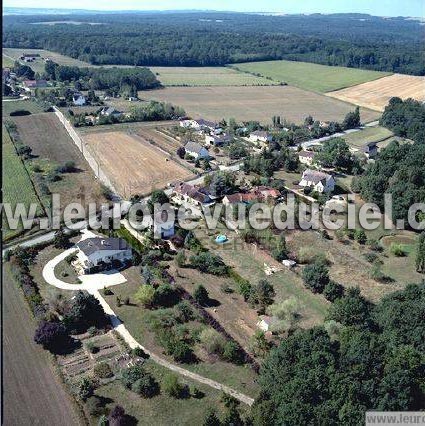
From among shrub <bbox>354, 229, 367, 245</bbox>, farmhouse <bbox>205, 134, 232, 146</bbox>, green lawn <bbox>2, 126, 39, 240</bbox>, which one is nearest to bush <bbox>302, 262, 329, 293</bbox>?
shrub <bbox>354, 229, 367, 245</bbox>

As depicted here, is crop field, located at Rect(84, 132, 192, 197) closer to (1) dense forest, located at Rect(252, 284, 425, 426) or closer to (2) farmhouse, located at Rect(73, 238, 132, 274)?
(2) farmhouse, located at Rect(73, 238, 132, 274)

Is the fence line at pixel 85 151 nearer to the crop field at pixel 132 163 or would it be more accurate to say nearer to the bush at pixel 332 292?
the crop field at pixel 132 163

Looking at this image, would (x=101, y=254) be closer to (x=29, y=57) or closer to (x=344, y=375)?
(x=344, y=375)

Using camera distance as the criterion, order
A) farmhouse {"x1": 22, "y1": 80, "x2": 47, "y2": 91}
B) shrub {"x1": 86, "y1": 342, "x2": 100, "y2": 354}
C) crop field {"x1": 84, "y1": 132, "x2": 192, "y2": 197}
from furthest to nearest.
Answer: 1. farmhouse {"x1": 22, "y1": 80, "x2": 47, "y2": 91}
2. crop field {"x1": 84, "y1": 132, "x2": 192, "y2": 197}
3. shrub {"x1": 86, "y1": 342, "x2": 100, "y2": 354}

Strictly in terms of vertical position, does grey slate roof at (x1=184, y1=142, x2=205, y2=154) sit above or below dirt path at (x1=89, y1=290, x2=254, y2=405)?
above

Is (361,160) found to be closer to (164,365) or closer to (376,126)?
(376,126)

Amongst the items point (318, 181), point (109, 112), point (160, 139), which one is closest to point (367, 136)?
point (318, 181)

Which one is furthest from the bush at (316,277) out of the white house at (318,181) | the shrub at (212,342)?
the white house at (318,181)
